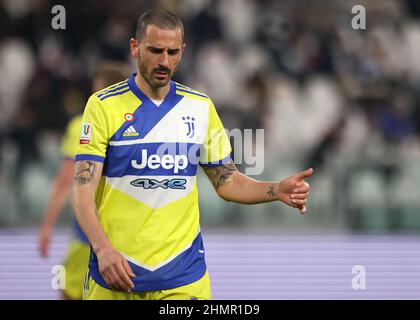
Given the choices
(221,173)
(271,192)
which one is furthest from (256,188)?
(221,173)

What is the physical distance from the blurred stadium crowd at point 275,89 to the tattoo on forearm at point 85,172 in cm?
474

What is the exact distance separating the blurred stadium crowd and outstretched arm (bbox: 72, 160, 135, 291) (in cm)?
476

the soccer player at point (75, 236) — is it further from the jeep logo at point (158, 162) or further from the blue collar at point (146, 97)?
the jeep logo at point (158, 162)

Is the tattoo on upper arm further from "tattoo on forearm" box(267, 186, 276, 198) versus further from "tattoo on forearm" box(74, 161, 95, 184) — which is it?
"tattoo on forearm" box(74, 161, 95, 184)

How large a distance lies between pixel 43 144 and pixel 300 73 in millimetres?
3147

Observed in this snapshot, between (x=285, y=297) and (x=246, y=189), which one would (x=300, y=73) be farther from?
(x=246, y=189)

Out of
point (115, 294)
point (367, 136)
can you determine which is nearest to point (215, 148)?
point (115, 294)

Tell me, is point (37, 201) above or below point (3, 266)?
above

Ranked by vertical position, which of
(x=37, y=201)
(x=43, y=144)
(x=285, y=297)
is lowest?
(x=285, y=297)

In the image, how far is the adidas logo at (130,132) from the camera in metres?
4.24

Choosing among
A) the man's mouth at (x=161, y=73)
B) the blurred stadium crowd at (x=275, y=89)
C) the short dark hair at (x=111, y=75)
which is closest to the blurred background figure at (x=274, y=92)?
the blurred stadium crowd at (x=275, y=89)

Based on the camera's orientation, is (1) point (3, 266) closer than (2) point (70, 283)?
No

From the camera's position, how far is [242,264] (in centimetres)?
859

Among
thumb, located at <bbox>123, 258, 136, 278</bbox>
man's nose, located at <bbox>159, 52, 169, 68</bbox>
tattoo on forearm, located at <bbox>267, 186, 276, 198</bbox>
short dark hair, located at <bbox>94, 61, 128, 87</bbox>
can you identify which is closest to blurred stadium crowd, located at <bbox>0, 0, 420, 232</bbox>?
short dark hair, located at <bbox>94, 61, 128, 87</bbox>
